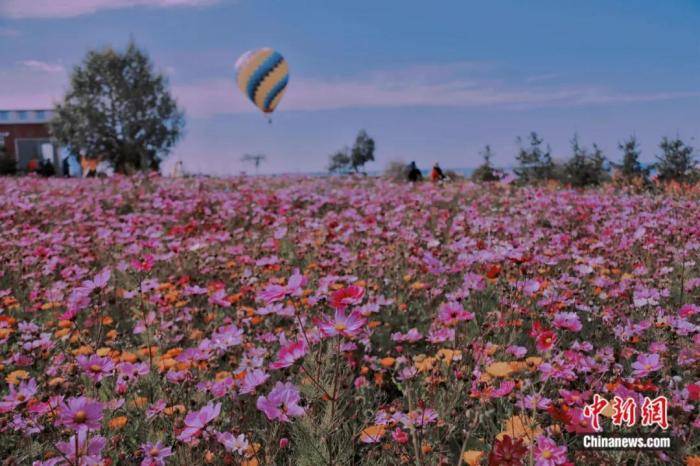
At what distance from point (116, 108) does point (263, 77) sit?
16.2 m

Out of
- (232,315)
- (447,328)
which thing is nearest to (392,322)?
(447,328)

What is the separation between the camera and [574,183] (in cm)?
2019

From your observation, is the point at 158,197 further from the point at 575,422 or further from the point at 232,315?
the point at 575,422

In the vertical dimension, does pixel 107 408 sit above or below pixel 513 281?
below

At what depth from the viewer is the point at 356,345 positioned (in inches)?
114

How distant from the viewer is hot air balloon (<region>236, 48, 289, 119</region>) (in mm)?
30109

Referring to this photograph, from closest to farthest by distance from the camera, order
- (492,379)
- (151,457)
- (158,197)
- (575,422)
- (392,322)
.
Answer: (575,422) < (151,457) < (492,379) < (392,322) < (158,197)

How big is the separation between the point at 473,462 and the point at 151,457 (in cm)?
109

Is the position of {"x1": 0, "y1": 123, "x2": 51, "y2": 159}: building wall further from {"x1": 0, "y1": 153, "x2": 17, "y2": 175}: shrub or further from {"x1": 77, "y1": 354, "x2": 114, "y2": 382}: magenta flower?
{"x1": 77, "y1": 354, "x2": 114, "y2": 382}: magenta flower

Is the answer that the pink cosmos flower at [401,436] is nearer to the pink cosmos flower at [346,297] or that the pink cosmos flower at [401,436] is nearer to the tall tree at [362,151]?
the pink cosmos flower at [346,297]

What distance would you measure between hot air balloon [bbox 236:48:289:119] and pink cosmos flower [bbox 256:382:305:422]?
97.8ft

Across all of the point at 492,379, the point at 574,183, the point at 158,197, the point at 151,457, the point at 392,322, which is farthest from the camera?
the point at 574,183

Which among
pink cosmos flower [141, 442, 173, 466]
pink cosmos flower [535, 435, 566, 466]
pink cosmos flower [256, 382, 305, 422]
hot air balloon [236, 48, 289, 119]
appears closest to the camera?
pink cosmos flower [535, 435, 566, 466]

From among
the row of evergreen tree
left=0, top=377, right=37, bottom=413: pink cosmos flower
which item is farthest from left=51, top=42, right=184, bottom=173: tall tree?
left=0, top=377, right=37, bottom=413: pink cosmos flower
